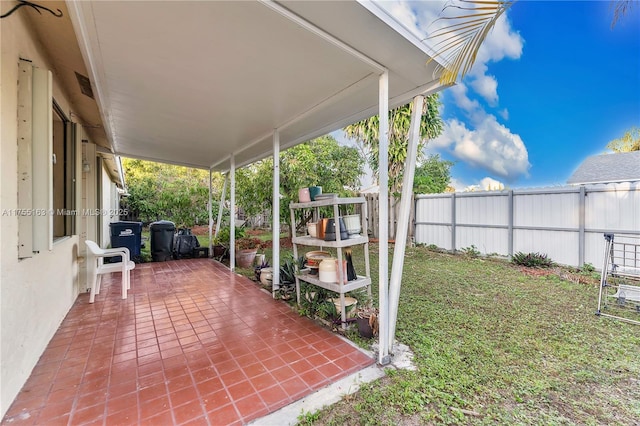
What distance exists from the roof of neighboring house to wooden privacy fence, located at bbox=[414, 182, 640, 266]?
571cm

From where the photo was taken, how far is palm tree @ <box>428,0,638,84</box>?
5.32ft

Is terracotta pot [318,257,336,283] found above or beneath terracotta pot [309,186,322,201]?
beneath

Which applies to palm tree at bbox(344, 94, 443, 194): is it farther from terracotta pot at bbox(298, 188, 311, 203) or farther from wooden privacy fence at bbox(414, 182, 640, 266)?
terracotta pot at bbox(298, 188, 311, 203)

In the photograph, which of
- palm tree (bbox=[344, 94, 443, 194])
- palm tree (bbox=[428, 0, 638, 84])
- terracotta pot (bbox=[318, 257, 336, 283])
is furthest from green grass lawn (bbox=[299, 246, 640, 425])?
palm tree (bbox=[344, 94, 443, 194])

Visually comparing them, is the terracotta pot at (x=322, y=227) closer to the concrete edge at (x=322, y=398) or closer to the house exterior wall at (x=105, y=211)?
the concrete edge at (x=322, y=398)

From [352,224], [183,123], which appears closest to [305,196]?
[352,224]

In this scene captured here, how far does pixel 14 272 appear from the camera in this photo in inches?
70.1

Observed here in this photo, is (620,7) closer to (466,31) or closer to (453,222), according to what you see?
(466,31)

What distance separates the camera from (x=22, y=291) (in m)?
1.92

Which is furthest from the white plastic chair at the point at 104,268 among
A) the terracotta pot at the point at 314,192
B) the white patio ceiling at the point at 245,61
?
the terracotta pot at the point at 314,192

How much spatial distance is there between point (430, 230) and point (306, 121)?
611 cm

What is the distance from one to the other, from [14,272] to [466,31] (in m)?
3.60

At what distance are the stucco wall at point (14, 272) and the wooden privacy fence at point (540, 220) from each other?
26.9 feet

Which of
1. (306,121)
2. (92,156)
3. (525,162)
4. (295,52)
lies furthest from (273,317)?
(525,162)
